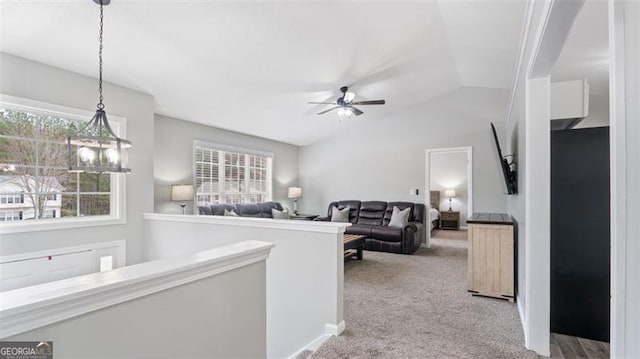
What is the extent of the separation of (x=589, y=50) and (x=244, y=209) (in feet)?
17.8

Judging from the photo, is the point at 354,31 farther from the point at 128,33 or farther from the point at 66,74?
the point at 66,74

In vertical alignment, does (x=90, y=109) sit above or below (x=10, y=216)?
above

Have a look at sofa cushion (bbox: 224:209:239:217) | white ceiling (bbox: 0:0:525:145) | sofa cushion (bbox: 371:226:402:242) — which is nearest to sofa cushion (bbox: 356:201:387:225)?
sofa cushion (bbox: 371:226:402:242)

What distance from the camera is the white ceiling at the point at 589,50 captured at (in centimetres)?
244

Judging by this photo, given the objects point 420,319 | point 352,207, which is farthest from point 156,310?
point 352,207

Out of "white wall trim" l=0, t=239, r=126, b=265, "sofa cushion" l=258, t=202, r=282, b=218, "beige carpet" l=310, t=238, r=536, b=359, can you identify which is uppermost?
"sofa cushion" l=258, t=202, r=282, b=218

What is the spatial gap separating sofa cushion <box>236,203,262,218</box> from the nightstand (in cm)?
577

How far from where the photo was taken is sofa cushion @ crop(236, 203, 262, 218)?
5.86 metres

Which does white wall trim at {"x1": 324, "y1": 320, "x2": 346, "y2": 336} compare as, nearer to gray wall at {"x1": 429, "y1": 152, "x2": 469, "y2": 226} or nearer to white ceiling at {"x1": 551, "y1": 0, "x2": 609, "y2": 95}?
white ceiling at {"x1": 551, "y1": 0, "x2": 609, "y2": 95}

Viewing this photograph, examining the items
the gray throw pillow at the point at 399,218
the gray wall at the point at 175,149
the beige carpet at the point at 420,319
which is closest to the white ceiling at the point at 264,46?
the gray wall at the point at 175,149

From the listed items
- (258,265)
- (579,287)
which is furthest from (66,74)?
(579,287)

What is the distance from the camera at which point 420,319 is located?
2887 millimetres

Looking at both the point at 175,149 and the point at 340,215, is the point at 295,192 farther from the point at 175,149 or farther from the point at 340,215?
the point at 175,149

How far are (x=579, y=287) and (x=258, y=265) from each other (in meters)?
2.66
